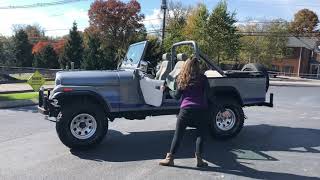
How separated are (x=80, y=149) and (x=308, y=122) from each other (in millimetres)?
6847

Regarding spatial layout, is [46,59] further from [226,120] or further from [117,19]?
[226,120]

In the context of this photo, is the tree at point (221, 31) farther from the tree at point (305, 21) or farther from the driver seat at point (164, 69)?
the tree at point (305, 21)

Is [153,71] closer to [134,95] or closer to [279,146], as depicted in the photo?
[134,95]

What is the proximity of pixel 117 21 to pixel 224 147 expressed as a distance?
174ft

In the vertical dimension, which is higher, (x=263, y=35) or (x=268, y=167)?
(x=263, y=35)

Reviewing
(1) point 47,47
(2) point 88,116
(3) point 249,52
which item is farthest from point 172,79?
(3) point 249,52

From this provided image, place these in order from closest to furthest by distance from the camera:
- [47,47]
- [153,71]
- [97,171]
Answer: [97,171], [153,71], [47,47]

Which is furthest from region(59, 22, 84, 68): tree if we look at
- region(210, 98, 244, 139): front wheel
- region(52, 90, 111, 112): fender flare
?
region(52, 90, 111, 112): fender flare

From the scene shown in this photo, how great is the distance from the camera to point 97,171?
6.62 metres

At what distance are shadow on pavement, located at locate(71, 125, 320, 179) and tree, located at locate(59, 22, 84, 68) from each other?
148ft

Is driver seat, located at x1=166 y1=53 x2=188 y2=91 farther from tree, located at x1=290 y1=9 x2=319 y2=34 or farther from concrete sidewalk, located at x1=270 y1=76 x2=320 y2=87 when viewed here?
tree, located at x1=290 y1=9 x2=319 y2=34

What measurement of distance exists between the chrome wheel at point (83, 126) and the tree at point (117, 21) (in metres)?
51.7

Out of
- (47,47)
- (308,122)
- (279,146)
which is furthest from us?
(47,47)

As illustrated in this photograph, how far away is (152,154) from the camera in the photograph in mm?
7777
